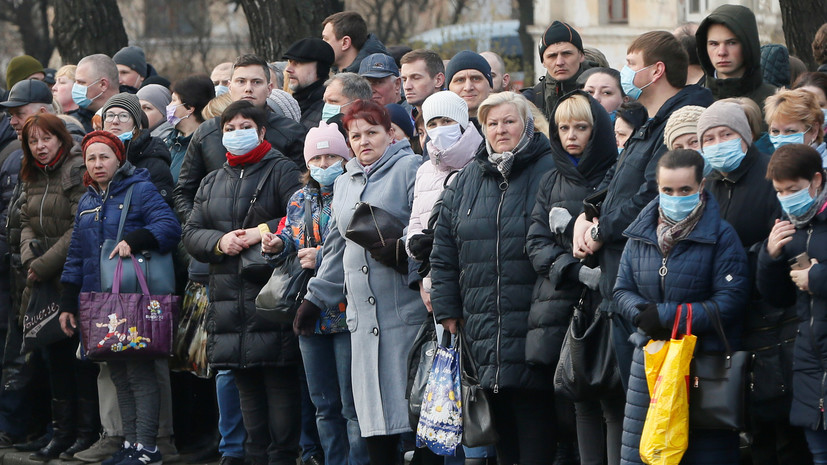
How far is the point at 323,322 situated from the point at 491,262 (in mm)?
1378

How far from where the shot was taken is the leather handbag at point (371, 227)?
764 cm

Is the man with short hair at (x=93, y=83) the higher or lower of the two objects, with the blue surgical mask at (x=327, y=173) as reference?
higher

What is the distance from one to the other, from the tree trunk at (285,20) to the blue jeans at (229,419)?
17.7 ft

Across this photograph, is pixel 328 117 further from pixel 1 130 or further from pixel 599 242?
pixel 1 130

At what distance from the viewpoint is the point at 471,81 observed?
8.67 meters

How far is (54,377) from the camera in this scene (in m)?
10.0

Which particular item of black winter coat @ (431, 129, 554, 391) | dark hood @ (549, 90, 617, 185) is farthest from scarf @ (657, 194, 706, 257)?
black winter coat @ (431, 129, 554, 391)

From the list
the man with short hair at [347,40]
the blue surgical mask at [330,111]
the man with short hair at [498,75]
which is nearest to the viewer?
the blue surgical mask at [330,111]

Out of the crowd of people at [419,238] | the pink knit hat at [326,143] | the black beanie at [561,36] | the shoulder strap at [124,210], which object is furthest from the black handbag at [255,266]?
the black beanie at [561,36]

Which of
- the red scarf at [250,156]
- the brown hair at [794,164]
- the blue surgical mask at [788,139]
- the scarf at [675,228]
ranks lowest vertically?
the scarf at [675,228]

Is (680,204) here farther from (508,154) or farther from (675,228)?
(508,154)

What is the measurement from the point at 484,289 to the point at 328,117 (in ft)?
7.34

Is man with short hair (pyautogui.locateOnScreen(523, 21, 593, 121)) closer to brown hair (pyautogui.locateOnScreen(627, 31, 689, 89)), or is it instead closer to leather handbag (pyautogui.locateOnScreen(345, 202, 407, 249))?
leather handbag (pyautogui.locateOnScreen(345, 202, 407, 249))

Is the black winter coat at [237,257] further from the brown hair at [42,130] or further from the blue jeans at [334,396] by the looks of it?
the brown hair at [42,130]
